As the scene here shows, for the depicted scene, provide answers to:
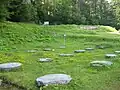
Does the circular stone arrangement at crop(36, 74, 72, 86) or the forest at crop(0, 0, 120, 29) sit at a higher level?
the forest at crop(0, 0, 120, 29)

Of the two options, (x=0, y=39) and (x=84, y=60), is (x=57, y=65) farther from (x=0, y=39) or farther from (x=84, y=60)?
(x=0, y=39)

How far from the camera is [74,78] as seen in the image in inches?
179

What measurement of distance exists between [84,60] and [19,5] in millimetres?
10825

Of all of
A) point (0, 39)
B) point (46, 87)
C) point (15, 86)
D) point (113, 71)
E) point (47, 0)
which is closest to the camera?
point (46, 87)

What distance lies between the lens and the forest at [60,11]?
15870mm

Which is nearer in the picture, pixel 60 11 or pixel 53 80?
pixel 53 80

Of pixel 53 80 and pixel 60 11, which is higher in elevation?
pixel 60 11

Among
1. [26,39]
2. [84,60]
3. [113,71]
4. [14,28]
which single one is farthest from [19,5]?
[113,71]

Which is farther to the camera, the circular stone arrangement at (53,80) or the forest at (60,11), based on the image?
the forest at (60,11)

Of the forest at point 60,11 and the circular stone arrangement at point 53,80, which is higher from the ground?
the forest at point 60,11

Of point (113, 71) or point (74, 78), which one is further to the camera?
point (113, 71)

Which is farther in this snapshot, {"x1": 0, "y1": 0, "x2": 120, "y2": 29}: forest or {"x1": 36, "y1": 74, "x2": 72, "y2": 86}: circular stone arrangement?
{"x1": 0, "y1": 0, "x2": 120, "y2": 29}: forest

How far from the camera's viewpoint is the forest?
15870mm

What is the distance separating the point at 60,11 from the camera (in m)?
21.5
